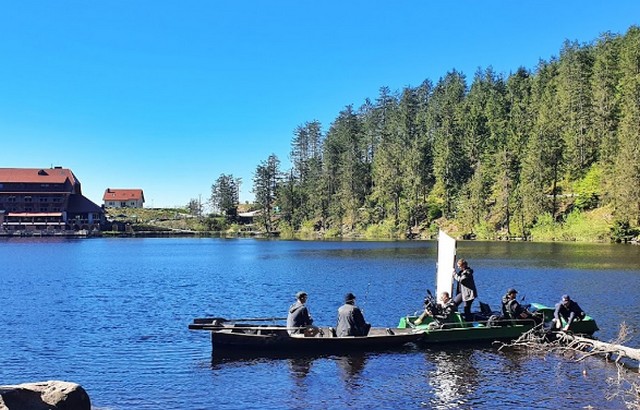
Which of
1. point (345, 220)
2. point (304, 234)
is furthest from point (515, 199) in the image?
point (304, 234)

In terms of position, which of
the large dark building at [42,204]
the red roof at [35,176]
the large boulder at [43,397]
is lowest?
the large boulder at [43,397]

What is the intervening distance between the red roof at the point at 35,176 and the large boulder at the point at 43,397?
16257cm

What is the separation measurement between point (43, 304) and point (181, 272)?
23.0 m

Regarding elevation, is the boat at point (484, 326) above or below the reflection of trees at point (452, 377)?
above

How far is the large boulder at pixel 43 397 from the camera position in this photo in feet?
37.2

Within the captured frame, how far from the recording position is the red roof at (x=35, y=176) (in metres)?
159

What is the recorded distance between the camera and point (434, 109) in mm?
151500

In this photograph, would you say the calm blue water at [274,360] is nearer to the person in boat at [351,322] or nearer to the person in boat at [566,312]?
the person in boat at [351,322]

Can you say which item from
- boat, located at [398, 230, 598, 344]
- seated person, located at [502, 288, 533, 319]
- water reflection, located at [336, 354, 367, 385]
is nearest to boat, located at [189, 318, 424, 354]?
water reflection, located at [336, 354, 367, 385]

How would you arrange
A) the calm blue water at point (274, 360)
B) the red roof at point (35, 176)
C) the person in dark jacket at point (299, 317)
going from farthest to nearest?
1. the red roof at point (35, 176)
2. the person in dark jacket at point (299, 317)
3. the calm blue water at point (274, 360)

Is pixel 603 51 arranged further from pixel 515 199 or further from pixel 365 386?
pixel 365 386

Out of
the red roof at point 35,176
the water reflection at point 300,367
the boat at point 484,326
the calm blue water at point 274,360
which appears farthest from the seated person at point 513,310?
the red roof at point 35,176

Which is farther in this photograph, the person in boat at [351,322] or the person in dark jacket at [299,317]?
the person in dark jacket at [299,317]

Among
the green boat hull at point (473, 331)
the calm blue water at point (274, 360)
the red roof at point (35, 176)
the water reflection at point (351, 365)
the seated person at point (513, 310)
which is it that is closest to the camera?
the calm blue water at point (274, 360)
